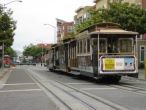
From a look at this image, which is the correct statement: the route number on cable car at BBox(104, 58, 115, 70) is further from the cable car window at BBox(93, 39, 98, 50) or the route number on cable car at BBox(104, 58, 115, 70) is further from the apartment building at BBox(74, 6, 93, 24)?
the apartment building at BBox(74, 6, 93, 24)

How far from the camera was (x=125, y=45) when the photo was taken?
30.0 metres

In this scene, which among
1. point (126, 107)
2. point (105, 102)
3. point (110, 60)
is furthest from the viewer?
point (110, 60)

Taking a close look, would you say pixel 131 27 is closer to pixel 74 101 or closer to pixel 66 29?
pixel 74 101

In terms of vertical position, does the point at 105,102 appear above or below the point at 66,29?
below

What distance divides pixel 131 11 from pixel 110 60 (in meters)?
29.2

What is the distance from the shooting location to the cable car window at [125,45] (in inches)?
1178

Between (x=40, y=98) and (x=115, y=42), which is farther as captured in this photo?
(x=115, y=42)

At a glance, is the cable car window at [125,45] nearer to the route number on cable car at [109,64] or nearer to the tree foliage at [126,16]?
the route number on cable car at [109,64]

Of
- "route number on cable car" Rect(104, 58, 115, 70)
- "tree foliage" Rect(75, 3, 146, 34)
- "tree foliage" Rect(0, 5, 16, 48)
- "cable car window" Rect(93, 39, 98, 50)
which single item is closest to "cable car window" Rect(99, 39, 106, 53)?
"cable car window" Rect(93, 39, 98, 50)

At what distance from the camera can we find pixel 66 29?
154625 mm

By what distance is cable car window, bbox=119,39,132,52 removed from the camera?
2992cm

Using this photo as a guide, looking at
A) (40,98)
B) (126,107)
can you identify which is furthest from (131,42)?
(126,107)

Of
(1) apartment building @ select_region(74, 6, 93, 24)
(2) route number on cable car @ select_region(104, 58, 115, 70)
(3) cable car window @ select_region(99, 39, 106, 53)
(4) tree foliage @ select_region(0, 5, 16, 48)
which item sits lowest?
(2) route number on cable car @ select_region(104, 58, 115, 70)

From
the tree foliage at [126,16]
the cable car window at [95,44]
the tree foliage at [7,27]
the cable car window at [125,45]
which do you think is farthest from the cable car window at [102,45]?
the tree foliage at [7,27]
